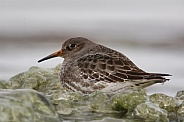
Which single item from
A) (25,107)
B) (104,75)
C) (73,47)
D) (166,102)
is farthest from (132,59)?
(25,107)

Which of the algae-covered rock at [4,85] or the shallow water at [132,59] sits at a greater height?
the shallow water at [132,59]

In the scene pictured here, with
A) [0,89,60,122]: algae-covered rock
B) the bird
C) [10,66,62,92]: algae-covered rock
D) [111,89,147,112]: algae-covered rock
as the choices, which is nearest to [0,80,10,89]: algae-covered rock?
[10,66,62,92]: algae-covered rock

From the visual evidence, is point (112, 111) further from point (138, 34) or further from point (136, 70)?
point (138, 34)

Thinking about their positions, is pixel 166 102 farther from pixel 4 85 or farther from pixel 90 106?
pixel 4 85

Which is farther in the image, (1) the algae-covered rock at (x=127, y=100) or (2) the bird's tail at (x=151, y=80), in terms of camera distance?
(2) the bird's tail at (x=151, y=80)

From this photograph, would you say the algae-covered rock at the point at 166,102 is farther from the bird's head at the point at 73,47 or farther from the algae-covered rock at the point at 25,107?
the bird's head at the point at 73,47

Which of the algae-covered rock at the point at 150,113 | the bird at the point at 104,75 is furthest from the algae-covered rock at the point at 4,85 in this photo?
the algae-covered rock at the point at 150,113
